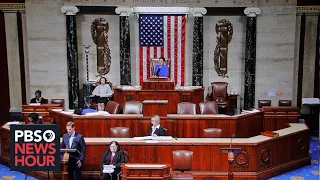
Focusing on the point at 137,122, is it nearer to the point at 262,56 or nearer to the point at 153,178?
the point at 153,178

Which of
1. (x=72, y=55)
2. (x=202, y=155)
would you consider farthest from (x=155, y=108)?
(x=72, y=55)

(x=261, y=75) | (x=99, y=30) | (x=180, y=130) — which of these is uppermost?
(x=99, y=30)

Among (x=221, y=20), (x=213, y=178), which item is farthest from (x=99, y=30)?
(x=213, y=178)

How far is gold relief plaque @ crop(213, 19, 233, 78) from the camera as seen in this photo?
602 inches

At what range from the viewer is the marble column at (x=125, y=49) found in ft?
48.4

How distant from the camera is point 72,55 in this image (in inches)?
580

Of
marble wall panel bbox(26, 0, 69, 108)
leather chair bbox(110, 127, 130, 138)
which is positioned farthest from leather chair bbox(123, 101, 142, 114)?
marble wall panel bbox(26, 0, 69, 108)

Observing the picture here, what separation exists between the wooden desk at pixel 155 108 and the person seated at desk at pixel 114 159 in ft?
7.93

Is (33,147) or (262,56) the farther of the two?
(262,56)

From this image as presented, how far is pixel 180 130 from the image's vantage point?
35.6ft

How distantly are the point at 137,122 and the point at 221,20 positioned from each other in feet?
20.0

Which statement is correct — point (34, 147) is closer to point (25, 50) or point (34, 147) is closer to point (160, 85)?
point (160, 85)

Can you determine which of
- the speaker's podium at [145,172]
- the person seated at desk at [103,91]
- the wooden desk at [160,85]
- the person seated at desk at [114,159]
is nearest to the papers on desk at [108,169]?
the person seated at desk at [114,159]

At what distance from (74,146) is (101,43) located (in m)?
7.04
